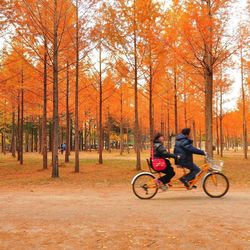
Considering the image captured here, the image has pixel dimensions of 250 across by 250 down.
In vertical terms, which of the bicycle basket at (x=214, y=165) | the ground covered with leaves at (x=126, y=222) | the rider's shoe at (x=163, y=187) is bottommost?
the ground covered with leaves at (x=126, y=222)

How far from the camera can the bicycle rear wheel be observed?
7.48 meters

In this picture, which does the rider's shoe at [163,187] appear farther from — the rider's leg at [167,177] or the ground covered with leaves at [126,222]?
the ground covered with leaves at [126,222]

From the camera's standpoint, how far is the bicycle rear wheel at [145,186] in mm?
7480

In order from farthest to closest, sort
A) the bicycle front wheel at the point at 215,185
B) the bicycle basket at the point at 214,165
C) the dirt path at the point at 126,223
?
the bicycle basket at the point at 214,165 < the bicycle front wheel at the point at 215,185 < the dirt path at the point at 126,223

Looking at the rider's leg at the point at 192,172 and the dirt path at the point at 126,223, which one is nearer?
the dirt path at the point at 126,223

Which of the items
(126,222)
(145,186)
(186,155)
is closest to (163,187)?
(145,186)

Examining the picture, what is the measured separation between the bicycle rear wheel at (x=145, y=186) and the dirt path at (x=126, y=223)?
0.87ft

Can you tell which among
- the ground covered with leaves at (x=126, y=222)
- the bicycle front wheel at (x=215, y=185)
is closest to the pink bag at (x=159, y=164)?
the ground covered with leaves at (x=126, y=222)

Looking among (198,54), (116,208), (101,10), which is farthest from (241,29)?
(116,208)

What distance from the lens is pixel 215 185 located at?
7453mm

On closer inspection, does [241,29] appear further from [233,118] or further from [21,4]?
[233,118]

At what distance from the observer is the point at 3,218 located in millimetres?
5574

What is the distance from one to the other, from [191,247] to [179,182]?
3.78m

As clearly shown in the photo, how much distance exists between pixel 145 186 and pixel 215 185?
5.67 feet
